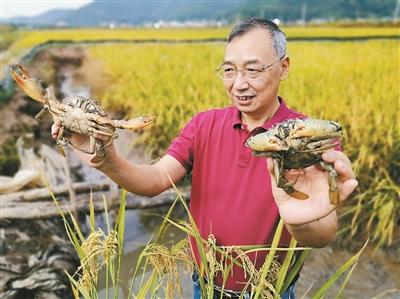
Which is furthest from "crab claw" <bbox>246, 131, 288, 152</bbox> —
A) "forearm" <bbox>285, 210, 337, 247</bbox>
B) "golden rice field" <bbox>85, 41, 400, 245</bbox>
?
"golden rice field" <bbox>85, 41, 400, 245</bbox>

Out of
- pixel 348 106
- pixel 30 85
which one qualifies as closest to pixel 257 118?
pixel 30 85

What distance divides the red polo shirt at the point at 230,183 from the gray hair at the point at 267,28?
20 centimetres

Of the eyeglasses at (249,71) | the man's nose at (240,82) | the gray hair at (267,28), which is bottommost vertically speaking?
the man's nose at (240,82)

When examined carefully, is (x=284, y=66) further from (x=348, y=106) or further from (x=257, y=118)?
(x=348, y=106)

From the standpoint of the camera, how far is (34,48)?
17.5 metres

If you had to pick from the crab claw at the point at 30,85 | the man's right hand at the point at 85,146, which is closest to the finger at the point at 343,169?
the man's right hand at the point at 85,146

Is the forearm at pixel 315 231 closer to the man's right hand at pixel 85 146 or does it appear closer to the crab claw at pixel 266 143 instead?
the crab claw at pixel 266 143

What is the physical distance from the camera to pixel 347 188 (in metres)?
1.20

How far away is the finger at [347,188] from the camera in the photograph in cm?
119

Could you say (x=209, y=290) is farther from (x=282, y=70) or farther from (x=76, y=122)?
(x=282, y=70)

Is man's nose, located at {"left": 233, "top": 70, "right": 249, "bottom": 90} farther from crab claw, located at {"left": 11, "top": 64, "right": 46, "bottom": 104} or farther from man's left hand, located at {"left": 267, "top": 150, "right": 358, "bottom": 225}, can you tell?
crab claw, located at {"left": 11, "top": 64, "right": 46, "bottom": 104}

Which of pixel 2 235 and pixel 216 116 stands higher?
pixel 216 116

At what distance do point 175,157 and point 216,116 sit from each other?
0.67 ft

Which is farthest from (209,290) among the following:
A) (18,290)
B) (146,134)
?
(146,134)
